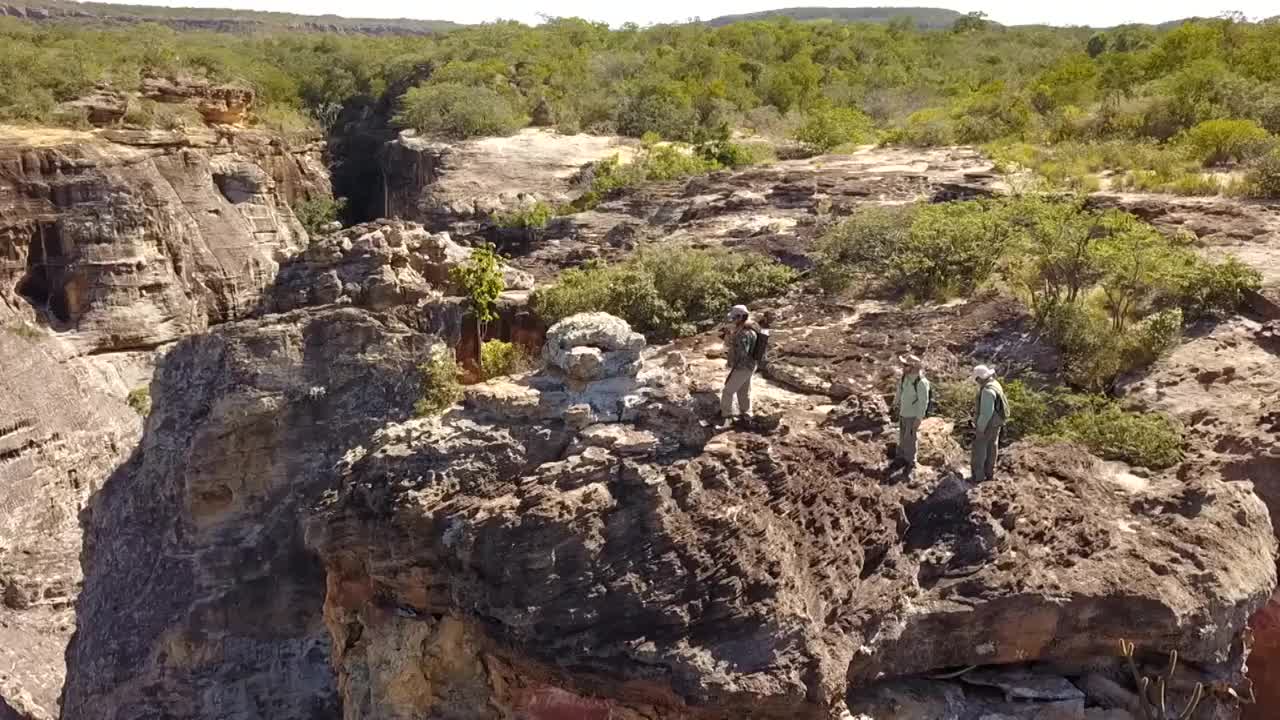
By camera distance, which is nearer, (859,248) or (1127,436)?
(1127,436)

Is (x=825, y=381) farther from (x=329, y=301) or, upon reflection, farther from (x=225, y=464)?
(x=225, y=464)

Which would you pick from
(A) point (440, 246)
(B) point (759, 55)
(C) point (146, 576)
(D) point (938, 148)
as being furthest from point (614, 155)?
(B) point (759, 55)

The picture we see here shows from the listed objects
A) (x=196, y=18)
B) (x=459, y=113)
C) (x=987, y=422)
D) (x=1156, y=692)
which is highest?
(x=196, y=18)

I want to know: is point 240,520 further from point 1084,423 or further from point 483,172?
point 483,172

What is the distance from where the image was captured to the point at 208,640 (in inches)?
294

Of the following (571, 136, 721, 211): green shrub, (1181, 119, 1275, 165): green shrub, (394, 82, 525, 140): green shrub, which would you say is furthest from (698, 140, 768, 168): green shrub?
(1181, 119, 1275, 165): green shrub

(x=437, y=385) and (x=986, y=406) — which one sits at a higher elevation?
(x=986, y=406)

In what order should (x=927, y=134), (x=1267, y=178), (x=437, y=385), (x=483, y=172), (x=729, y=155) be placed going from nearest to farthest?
(x=437, y=385) → (x=1267, y=178) → (x=729, y=155) → (x=927, y=134) → (x=483, y=172)

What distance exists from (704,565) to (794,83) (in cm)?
2605

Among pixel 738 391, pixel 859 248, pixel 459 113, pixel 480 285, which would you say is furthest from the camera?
pixel 459 113

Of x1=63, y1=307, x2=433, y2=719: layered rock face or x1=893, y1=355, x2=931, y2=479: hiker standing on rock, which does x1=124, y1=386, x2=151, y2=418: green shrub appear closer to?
x1=63, y1=307, x2=433, y2=719: layered rock face

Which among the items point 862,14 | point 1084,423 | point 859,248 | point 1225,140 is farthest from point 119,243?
point 862,14

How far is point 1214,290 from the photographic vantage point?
28.3 ft

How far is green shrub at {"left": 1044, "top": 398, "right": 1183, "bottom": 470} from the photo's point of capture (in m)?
6.93
